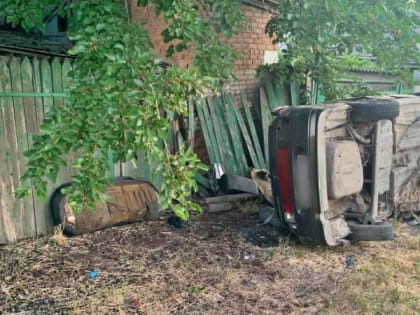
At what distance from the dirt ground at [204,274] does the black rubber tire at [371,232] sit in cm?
23

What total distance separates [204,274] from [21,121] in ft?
8.35

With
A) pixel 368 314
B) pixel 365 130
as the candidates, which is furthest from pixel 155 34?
pixel 368 314

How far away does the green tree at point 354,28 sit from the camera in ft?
16.5

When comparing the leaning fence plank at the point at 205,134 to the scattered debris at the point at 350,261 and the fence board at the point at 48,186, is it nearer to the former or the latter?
the fence board at the point at 48,186

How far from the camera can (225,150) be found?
675 cm

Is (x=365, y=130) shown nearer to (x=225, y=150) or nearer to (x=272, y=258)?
(x=272, y=258)

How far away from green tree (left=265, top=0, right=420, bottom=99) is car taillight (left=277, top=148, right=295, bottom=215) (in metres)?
1.88

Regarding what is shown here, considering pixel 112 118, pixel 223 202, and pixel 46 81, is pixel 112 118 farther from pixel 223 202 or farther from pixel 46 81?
pixel 223 202

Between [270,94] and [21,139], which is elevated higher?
[270,94]

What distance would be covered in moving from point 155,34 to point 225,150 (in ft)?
6.56

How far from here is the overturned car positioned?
4.07 m

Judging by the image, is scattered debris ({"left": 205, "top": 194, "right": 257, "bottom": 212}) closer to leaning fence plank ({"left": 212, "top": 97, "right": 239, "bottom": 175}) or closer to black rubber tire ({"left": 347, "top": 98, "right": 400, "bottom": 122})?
leaning fence plank ({"left": 212, "top": 97, "right": 239, "bottom": 175})

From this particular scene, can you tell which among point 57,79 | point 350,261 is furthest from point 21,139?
point 350,261

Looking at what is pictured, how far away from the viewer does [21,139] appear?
4699 millimetres
